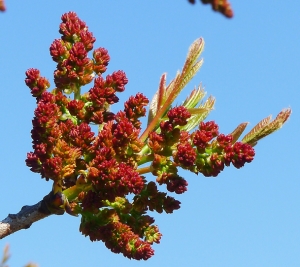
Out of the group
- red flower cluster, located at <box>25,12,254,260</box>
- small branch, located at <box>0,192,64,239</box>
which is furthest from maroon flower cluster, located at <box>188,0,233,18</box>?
small branch, located at <box>0,192,64,239</box>

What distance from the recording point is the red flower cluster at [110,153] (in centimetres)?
270

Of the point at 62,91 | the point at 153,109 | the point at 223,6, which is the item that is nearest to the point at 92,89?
the point at 62,91

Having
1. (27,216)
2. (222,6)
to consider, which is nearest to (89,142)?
(27,216)

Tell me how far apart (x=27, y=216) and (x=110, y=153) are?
0.52 meters

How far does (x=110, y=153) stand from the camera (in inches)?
107

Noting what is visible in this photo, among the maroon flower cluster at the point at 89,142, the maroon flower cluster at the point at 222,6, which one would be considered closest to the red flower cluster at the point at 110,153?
the maroon flower cluster at the point at 89,142

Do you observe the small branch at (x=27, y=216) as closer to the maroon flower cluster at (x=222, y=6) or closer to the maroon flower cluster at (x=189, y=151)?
the maroon flower cluster at (x=189, y=151)

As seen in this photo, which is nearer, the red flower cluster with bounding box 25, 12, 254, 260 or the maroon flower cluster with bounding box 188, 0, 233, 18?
the maroon flower cluster with bounding box 188, 0, 233, 18

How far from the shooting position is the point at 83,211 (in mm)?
2855

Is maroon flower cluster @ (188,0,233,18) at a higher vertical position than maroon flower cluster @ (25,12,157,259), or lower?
lower

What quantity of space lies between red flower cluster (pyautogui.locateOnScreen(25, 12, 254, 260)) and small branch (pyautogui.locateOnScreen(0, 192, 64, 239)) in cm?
5

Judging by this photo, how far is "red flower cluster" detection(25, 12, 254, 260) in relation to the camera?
8.87ft

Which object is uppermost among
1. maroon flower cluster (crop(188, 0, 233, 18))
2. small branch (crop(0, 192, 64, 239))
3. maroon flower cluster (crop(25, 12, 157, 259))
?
maroon flower cluster (crop(25, 12, 157, 259))

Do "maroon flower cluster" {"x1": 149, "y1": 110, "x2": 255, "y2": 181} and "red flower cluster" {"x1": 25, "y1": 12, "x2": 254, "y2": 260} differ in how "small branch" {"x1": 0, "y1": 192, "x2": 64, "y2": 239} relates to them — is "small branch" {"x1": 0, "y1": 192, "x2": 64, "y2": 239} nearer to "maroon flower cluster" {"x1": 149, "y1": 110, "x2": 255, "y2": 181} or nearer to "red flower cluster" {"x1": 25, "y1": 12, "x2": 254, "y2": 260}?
"red flower cluster" {"x1": 25, "y1": 12, "x2": 254, "y2": 260}
